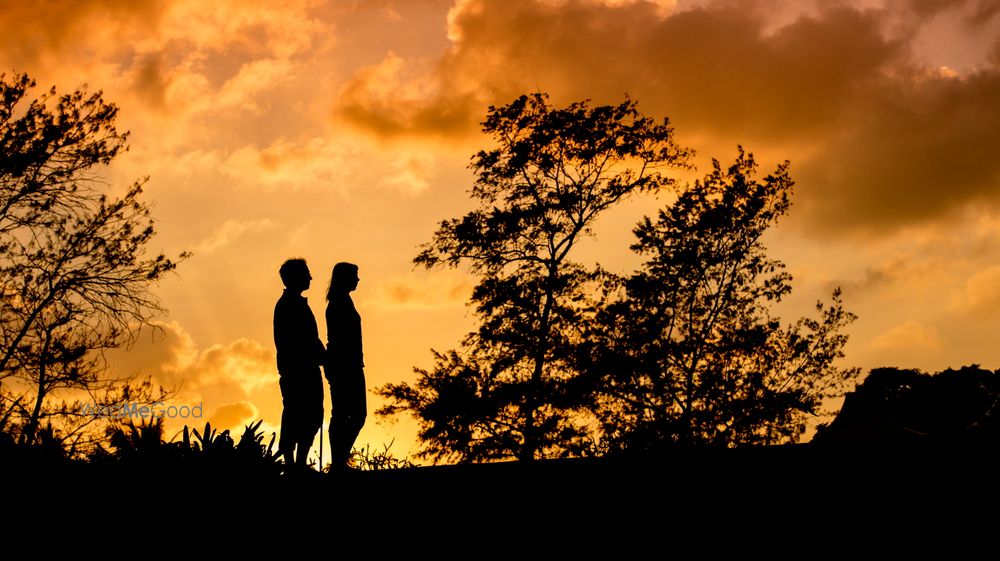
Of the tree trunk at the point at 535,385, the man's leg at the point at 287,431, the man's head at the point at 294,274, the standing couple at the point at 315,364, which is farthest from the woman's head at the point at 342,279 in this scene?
the tree trunk at the point at 535,385

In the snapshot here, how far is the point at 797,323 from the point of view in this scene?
24.4m

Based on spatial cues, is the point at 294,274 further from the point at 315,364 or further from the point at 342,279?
the point at 315,364

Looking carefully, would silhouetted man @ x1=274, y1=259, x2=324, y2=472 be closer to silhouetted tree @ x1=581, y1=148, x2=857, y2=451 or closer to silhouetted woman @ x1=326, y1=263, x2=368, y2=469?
silhouetted woman @ x1=326, y1=263, x2=368, y2=469

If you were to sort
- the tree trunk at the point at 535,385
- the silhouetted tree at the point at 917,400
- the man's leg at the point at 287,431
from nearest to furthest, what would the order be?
1. the man's leg at the point at 287,431
2. the tree trunk at the point at 535,385
3. the silhouetted tree at the point at 917,400

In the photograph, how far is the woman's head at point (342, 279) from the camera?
733 cm

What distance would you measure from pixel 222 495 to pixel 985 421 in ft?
23.3

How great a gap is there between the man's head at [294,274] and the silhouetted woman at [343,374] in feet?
0.88

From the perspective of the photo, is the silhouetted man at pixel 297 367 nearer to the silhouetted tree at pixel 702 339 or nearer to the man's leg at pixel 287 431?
the man's leg at pixel 287 431

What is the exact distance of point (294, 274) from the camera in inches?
284

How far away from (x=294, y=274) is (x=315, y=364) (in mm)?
795

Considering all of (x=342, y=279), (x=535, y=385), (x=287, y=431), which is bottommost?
(x=287, y=431)

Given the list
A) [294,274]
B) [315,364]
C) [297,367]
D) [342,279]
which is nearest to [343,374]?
[315,364]

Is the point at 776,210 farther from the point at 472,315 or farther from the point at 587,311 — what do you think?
the point at 472,315

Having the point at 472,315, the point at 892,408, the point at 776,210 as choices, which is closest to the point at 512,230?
the point at 472,315
